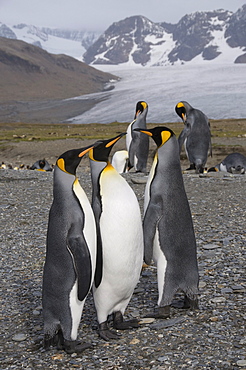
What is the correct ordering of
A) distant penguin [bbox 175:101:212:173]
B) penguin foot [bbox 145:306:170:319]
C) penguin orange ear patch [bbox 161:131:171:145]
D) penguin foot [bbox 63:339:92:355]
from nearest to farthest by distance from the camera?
penguin foot [bbox 63:339:92:355], penguin foot [bbox 145:306:170:319], penguin orange ear patch [bbox 161:131:171:145], distant penguin [bbox 175:101:212:173]

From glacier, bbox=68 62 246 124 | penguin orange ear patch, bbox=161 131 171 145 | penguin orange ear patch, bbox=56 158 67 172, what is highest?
penguin orange ear patch, bbox=161 131 171 145

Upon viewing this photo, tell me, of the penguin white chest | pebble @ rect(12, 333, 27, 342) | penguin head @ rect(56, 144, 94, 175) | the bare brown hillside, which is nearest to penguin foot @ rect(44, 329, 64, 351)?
pebble @ rect(12, 333, 27, 342)

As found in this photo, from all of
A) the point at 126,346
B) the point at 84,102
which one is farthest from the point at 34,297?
the point at 84,102

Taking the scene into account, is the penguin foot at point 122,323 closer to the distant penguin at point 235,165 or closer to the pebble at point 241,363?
the pebble at point 241,363

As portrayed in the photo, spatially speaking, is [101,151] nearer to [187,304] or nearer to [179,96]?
[187,304]

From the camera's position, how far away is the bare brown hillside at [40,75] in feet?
341

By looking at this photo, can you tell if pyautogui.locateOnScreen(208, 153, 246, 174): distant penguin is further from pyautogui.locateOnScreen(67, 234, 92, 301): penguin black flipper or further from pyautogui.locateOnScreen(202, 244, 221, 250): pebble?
pyautogui.locateOnScreen(67, 234, 92, 301): penguin black flipper

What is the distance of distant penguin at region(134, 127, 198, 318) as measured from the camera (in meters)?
3.29

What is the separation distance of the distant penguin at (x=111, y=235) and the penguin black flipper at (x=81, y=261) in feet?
0.79

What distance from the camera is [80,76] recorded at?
388 feet

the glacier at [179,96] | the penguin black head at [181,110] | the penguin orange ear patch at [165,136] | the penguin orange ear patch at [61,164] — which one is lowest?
the glacier at [179,96]

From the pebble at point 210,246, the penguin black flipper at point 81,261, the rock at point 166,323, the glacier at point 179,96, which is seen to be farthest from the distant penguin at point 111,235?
the glacier at point 179,96

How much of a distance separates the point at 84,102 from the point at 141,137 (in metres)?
62.0

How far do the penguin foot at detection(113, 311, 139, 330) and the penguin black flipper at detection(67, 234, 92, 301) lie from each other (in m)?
0.43
